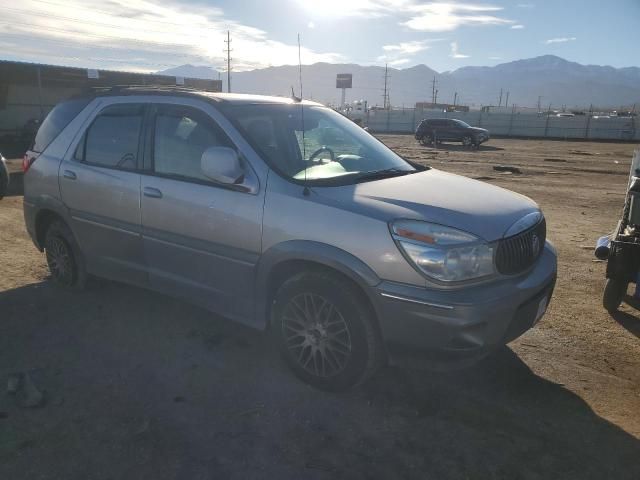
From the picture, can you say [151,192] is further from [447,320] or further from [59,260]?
[447,320]

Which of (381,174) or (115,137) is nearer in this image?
(381,174)

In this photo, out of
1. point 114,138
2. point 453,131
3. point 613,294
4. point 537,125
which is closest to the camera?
point 114,138

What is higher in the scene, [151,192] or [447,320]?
[151,192]

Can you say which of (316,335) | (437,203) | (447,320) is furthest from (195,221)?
(447,320)

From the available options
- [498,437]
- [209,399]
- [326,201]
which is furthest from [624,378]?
[209,399]

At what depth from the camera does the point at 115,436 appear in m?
2.86

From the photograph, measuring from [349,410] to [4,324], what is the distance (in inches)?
122

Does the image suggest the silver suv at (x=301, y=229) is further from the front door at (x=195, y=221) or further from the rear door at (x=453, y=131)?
the rear door at (x=453, y=131)

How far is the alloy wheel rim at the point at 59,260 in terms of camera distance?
4.92 meters

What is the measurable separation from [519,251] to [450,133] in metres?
30.1

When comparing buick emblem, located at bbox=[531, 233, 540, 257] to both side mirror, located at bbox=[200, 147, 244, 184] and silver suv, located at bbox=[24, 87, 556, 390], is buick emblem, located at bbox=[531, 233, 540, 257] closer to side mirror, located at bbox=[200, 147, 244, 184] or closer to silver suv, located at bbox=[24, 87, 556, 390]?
silver suv, located at bbox=[24, 87, 556, 390]

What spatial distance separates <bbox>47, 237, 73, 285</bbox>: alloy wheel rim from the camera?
492cm

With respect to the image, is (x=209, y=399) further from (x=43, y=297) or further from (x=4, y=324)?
(x=43, y=297)

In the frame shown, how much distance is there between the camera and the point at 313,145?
12.8ft
